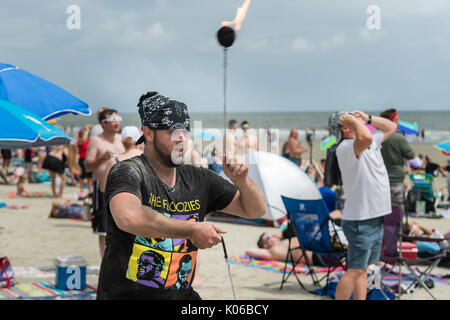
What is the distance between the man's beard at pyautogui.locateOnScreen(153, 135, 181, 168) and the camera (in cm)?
269

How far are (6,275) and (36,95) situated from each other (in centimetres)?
195

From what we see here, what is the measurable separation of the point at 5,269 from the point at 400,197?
5.33 m

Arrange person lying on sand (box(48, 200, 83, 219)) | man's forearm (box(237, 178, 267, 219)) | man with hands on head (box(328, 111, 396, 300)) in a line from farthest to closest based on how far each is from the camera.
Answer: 1. person lying on sand (box(48, 200, 83, 219))
2. man with hands on head (box(328, 111, 396, 300))
3. man's forearm (box(237, 178, 267, 219))

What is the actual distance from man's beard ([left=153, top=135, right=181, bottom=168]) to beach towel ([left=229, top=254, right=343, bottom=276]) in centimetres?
498

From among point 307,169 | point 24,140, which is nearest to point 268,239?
point 24,140

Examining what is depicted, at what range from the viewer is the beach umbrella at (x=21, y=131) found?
4566 millimetres

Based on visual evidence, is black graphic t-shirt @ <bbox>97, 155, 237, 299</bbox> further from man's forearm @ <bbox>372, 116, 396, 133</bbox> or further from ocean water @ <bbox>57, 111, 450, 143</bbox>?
ocean water @ <bbox>57, 111, 450, 143</bbox>

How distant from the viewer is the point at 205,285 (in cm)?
670

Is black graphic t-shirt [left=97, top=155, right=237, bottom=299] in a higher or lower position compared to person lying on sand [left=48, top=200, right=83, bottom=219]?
higher

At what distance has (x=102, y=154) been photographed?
22.5ft

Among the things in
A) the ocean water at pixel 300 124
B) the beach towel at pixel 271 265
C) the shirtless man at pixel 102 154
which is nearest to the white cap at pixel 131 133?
the shirtless man at pixel 102 154

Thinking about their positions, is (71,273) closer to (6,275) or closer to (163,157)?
(6,275)

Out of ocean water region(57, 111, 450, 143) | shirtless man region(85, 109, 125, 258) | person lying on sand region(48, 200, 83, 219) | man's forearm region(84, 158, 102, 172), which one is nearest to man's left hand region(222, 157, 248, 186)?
shirtless man region(85, 109, 125, 258)

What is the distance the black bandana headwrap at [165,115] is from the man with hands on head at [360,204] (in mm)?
2490
